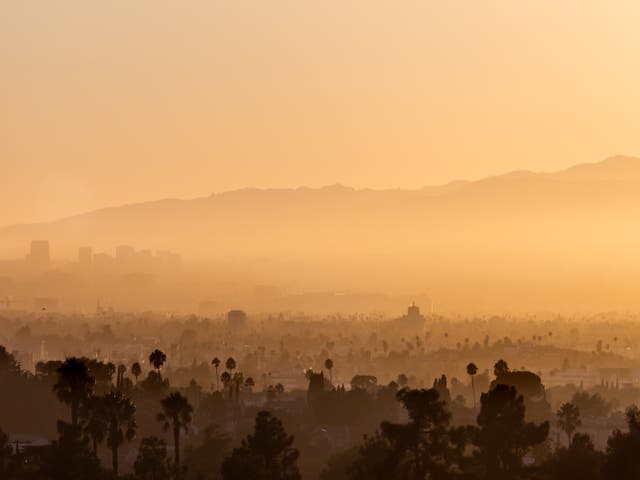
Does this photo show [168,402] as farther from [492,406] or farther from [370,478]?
[492,406]

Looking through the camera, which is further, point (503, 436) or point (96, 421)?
point (96, 421)

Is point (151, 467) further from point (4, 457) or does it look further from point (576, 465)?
point (576, 465)

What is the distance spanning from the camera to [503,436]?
120 m

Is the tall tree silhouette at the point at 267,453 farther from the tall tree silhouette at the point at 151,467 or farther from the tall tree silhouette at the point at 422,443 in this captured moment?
the tall tree silhouette at the point at 422,443

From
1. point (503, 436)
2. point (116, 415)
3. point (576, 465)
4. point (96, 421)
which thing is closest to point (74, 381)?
point (96, 421)

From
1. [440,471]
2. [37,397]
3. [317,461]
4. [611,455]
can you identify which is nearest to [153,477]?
[440,471]

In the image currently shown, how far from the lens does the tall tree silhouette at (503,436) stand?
11969cm

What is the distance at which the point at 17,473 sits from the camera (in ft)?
449

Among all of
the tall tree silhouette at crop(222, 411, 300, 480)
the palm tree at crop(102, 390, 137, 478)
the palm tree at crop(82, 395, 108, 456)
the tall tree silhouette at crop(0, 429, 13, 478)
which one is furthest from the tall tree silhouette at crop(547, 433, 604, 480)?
the tall tree silhouette at crop(0, 429, 13, 478)

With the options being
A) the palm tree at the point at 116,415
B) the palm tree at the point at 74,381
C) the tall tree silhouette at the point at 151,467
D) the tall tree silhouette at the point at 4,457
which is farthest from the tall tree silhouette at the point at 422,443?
the palm tree at the point at 74,381

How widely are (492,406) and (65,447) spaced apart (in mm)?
40879

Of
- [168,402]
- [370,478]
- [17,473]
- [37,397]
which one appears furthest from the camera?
[37,397]

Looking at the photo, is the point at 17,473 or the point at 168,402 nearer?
the point at 17,473

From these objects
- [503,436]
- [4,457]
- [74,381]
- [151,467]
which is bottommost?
[151,467]
